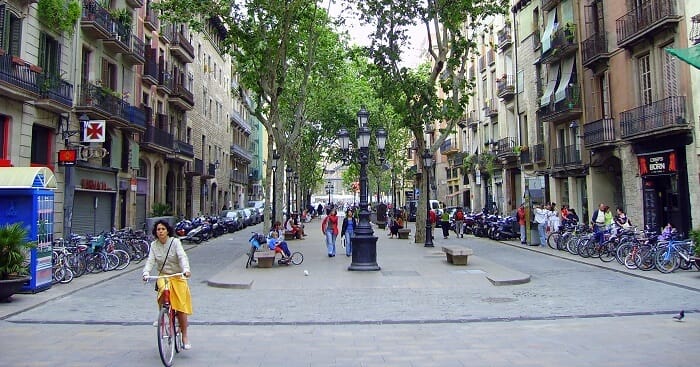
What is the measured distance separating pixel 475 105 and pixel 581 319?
119ft

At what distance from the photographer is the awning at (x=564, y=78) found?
87.8 ft

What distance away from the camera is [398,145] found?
48062mm

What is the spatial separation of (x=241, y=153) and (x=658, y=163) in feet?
143

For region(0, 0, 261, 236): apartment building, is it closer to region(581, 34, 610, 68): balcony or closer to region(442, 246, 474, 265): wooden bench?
region(442, 246, 474, 265): wooden bench

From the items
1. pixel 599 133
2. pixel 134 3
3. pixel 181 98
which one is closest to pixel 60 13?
pixel 134 3

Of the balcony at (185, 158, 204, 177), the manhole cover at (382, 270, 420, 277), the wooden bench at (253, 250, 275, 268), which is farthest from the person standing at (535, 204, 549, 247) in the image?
the balcony at (185, 158, 204, 177)

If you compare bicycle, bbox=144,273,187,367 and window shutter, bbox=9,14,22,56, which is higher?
window shutter, bbox=9,14,22,56

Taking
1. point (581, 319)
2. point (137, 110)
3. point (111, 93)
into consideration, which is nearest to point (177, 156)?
point (137, 110)

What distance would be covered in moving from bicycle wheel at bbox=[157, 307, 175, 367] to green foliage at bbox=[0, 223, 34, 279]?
5.81 meters

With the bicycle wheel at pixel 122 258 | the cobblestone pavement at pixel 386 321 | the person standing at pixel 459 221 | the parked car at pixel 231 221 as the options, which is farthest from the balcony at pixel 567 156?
the bicycle wheel at pixel 122 258

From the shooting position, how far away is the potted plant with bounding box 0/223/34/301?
10.1 m

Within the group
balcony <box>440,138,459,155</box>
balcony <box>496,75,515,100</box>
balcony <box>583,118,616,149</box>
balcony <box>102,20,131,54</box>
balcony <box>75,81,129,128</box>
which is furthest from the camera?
balcony <box>440,138,459,155</box>

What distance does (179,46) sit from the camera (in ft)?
113

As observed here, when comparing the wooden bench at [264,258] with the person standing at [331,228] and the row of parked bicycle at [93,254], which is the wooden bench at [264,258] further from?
the row of parked bicycle at [93,254]
